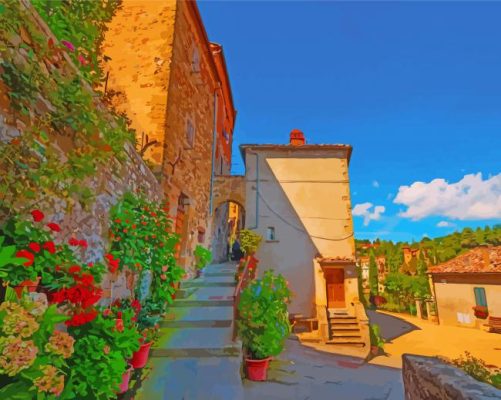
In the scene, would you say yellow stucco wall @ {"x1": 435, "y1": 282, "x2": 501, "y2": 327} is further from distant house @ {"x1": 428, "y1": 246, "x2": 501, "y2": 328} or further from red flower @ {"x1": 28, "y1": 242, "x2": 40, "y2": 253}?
red flower @ {"x1": 28, "y1": 242, "x2": 40, "y2": 253}

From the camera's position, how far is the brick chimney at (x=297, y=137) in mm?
15579

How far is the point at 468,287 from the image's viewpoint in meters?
17.7

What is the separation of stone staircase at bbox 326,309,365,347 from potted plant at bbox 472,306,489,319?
10021mm

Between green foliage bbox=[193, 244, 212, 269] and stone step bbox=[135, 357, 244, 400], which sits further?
green foliage bbox=[193, 244, 212, 269]

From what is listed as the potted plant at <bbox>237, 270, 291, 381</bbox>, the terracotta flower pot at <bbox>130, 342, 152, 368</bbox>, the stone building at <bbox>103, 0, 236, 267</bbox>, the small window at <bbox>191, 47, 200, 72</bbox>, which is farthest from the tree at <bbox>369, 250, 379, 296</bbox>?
the terracotta flower pot at <bbox>130, 342, 152, 368</bbox>

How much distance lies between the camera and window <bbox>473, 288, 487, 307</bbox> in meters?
16.8

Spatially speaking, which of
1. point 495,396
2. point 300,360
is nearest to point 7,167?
point 495,396

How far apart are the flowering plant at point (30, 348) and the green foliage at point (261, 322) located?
4.15 metres

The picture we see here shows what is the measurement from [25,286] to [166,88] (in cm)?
603

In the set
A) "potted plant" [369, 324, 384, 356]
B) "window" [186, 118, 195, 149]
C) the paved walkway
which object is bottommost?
the paved walkway

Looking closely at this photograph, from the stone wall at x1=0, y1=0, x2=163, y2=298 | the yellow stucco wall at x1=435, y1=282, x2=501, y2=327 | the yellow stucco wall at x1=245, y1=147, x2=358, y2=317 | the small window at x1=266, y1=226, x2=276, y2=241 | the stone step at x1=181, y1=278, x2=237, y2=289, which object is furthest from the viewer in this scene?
the yellow stucco wall at x1=435, y1=282, x2=501, y2=327

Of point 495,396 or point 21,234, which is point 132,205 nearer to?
point 21,234

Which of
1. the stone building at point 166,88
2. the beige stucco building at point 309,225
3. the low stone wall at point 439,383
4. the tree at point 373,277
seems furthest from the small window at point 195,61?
the tree at point 373,277

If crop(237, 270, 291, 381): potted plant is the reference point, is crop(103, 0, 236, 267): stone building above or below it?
above
